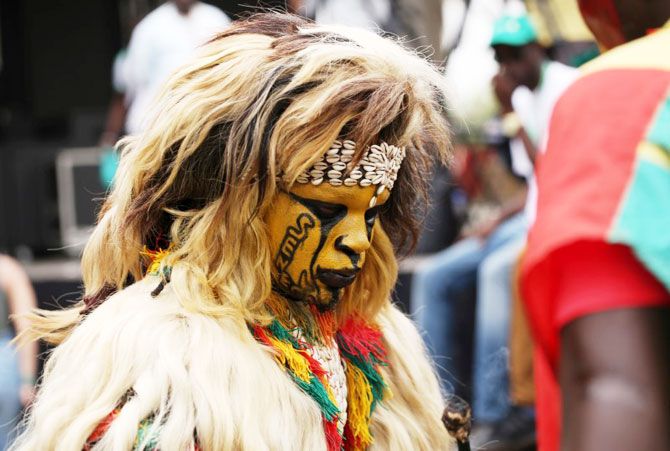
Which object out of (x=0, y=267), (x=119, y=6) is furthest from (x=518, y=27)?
(x=119, y=6)

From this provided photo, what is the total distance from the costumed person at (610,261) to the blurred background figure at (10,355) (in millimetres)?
3244

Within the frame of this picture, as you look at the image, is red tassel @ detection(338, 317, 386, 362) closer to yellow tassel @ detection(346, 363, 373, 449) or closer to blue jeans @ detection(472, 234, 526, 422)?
yellow tassel @ detection(346, 363, 373, 449)

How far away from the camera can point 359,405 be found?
218 centimetres

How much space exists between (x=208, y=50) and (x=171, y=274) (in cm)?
44

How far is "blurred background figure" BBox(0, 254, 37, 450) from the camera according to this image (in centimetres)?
416

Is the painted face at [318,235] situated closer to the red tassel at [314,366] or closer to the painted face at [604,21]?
the red tassel at [314,366]

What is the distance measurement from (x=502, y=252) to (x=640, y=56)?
400cm

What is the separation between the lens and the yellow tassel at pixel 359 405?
7.07 feet

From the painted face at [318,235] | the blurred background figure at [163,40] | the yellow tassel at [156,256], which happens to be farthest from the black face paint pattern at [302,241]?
the blurred background figure at [163,40]

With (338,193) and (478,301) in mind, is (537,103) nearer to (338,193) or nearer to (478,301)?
(478,301)

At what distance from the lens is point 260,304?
6.47 feet

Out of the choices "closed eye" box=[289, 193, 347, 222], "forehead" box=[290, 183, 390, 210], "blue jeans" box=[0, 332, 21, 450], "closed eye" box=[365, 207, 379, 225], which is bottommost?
"blue jeans" box=[0, 332, 21, 450]

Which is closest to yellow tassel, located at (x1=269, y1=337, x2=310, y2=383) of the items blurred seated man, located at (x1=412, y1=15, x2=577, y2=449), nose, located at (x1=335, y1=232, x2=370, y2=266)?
nose, located at (x1=335, y1=232, x2=370, y2=266)

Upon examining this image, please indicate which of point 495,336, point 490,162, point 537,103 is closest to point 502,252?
point 495,336
